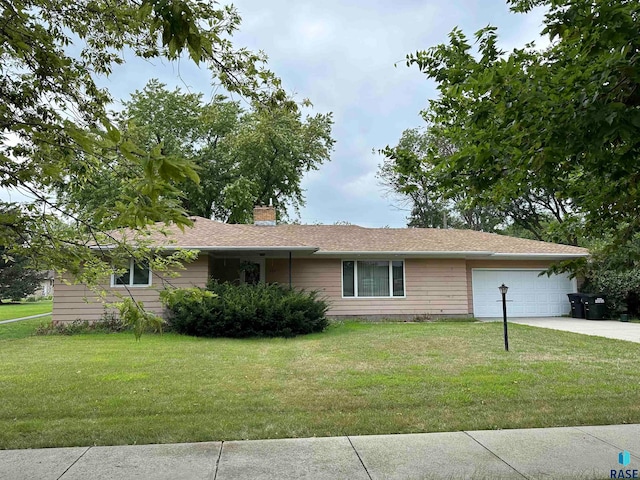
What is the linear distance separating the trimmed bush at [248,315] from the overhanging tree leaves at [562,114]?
26.8 feet

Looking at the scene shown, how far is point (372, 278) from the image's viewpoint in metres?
15.9

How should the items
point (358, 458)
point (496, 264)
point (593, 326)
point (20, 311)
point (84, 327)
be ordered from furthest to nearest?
point (20, 311)
point (496, 264)
point (593, 326)
point (84, 327)
point (358, 458)

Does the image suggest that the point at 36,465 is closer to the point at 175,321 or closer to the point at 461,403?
the point at 461,403

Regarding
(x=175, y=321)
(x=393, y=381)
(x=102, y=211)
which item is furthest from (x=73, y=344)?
(x=102, y=211)

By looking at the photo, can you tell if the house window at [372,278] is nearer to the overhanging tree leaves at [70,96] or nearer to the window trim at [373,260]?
the window trim at [373,260]

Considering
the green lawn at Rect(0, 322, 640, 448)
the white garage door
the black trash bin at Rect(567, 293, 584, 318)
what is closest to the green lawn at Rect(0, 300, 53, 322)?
the green lawn at Rect(0, 322, 640, 448)

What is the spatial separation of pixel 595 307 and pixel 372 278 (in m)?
7.84

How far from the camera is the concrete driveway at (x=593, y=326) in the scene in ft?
37.4

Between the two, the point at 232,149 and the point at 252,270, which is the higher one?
the point at 232,149

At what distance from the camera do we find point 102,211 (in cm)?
307

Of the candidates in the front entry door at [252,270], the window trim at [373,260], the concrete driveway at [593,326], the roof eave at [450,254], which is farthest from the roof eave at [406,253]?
the concrete driveway at [593,326]

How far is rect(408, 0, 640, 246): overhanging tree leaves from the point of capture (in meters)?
2.51

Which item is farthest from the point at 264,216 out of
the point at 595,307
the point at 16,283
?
the point at 16,283

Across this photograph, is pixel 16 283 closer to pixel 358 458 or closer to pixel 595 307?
pixel 595 307
